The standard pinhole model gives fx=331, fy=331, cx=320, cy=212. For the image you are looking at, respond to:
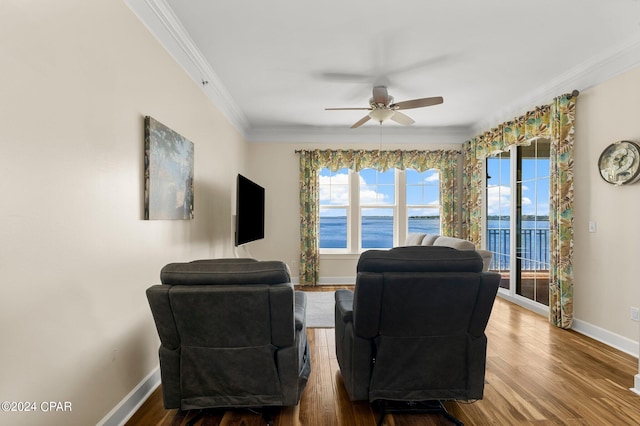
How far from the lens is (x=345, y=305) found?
2254mm

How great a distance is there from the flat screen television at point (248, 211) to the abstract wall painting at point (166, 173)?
1.53ft

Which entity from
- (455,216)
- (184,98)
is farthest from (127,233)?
(455,216)

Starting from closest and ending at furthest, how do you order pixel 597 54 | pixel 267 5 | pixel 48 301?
pixel 48 301, pixel 267 5, pixel 597 54

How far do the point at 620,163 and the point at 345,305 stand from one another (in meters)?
2.95

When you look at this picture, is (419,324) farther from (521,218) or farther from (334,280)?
(334,280)

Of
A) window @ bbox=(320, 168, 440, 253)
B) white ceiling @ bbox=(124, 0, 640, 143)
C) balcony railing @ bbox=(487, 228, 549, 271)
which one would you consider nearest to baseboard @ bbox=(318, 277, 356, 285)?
window @ bbox=(320, 168, 440, 253)

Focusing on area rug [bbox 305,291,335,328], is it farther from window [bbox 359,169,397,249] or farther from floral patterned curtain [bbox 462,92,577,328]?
floral patterned curtain [bbox 462,92,577,328]

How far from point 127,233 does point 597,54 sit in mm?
4365

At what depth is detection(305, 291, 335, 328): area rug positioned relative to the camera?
388 cm

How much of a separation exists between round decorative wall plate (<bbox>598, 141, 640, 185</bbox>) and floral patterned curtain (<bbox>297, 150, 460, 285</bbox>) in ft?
9.00

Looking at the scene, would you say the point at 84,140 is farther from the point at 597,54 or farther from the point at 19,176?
the point at 597,54

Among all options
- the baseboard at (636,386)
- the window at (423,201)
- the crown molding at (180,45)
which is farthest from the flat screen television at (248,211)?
the baseboard at (636,386)

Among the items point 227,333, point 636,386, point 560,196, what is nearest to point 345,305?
point 227,333

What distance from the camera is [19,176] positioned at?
1279mm
